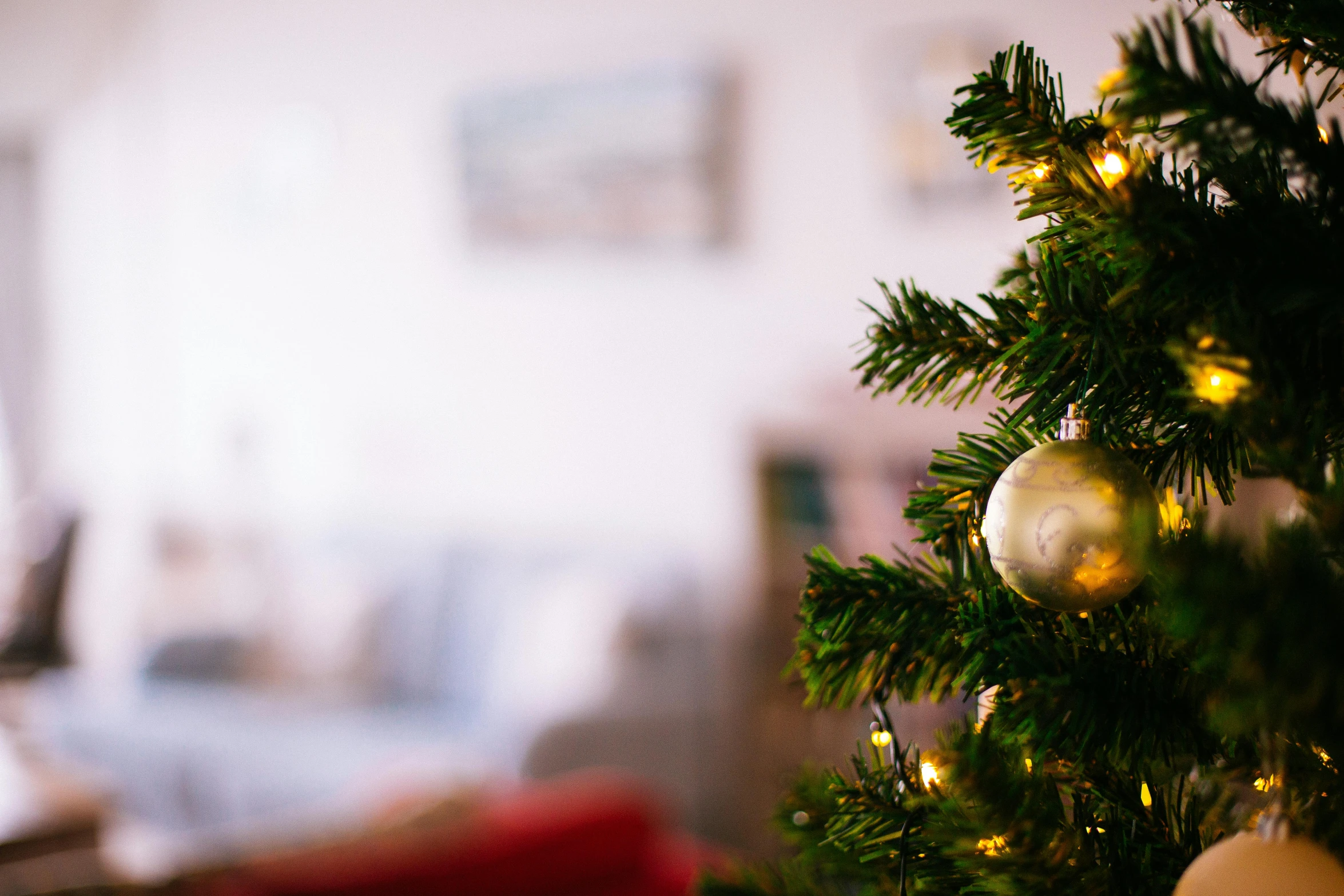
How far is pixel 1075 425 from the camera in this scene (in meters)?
0.36

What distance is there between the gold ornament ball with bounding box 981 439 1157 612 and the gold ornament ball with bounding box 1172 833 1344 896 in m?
0.08

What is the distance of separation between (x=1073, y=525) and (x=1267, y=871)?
99 mm

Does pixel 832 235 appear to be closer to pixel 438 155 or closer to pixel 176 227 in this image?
pixel 438 155

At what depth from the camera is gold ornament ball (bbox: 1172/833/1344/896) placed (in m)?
0.28

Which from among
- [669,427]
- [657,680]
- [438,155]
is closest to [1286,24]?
[657,680]

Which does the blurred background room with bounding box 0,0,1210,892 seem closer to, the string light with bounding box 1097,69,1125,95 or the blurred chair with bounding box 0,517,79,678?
the blurred chair with bounding box 0,517,79,678

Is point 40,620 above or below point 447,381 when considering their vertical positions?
below

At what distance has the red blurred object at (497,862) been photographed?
49.0 inches

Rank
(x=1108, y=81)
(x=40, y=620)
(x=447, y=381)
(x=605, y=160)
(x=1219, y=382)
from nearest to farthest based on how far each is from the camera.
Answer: (x=1219, y=382) → (x=1108, y=81) → (x=40, y=620) → (x=605, y=160) → (x=447, y=381)

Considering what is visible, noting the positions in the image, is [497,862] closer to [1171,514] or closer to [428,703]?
[1171,514]

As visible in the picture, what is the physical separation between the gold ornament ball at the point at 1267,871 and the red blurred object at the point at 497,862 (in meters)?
0.95

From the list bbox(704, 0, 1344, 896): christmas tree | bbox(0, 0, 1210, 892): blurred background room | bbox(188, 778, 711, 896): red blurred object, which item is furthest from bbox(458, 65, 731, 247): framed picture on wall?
bbox(704, 0, 1344, 896): christmas tree

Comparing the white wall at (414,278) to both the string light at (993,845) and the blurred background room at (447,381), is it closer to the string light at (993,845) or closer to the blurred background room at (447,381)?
the blurred background room at (447,381)

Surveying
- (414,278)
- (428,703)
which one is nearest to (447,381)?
(414,278)
